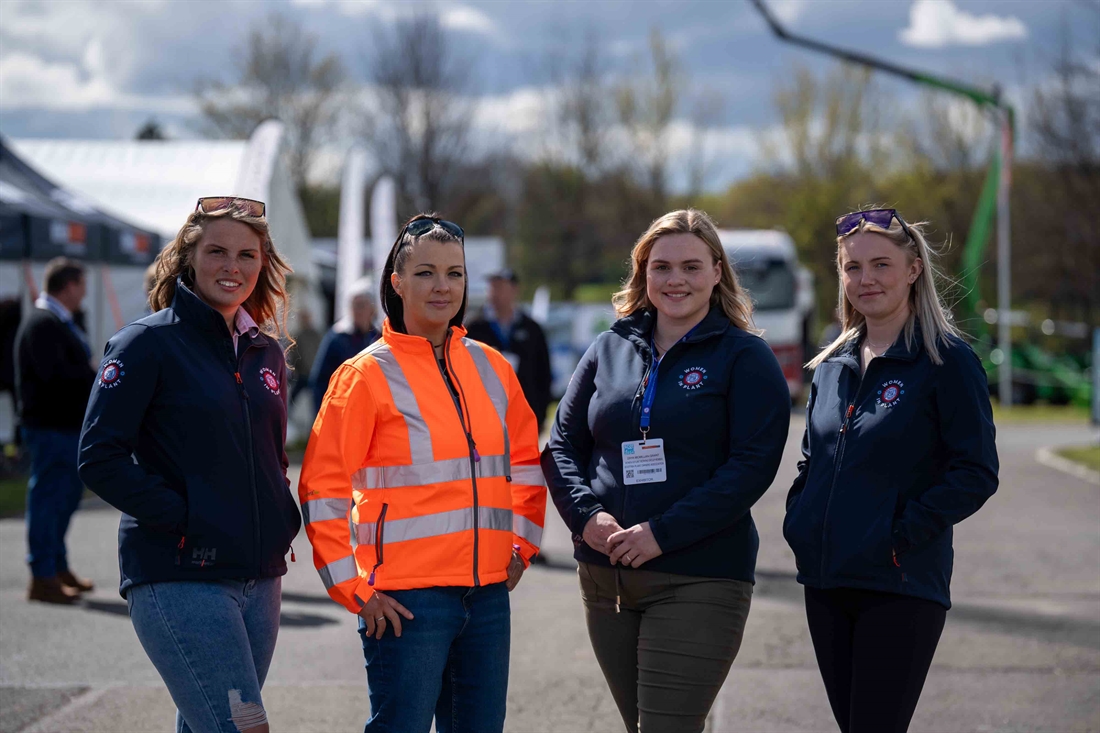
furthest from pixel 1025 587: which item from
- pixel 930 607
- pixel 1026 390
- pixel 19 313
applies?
pixel 1026 390

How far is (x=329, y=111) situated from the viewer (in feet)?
149

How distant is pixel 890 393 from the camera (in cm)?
332

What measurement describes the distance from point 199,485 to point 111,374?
1.23ft

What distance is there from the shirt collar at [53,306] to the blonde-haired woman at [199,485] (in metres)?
5.33

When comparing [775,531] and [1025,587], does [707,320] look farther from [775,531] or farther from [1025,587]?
[775,531]

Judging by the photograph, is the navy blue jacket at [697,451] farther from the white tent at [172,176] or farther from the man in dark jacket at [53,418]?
the white tent at [172,176]

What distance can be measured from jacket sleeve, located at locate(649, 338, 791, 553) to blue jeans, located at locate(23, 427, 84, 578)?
5.72 m

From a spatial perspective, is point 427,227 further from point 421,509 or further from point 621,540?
point 621,540

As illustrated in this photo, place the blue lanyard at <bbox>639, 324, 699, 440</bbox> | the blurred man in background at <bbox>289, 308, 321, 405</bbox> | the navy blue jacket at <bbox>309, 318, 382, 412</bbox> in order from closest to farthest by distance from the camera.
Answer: the blue lanyard at <bbox>639, 324, 699, 440</bbox> < the navy blue jacket at <bbox>309, 318, 382, 412</bbox> < the blurred man in background at <bbox>289, 308, 321, 405</bbox>

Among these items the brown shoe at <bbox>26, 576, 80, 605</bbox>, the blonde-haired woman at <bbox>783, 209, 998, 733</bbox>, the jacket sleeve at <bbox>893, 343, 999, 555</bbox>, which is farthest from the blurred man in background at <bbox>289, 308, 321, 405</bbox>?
the jacket sleeve at <bbox>893, 343, 999, 555</bbox>

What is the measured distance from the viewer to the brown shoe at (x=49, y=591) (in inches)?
299

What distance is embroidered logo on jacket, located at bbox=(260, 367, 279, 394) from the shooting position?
329 cm

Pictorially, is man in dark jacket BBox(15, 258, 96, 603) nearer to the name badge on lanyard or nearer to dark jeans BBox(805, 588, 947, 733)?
the name badge on lanyard

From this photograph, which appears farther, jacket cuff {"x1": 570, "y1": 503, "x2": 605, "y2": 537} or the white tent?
the white tent
